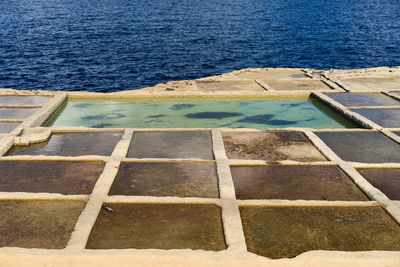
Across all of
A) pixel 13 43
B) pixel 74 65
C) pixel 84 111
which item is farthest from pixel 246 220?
pixel 13 43

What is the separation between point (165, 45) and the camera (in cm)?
3378

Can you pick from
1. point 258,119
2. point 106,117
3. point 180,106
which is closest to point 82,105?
point 106,117

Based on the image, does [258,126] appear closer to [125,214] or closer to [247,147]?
[247,147]

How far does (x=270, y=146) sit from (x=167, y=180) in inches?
80.9

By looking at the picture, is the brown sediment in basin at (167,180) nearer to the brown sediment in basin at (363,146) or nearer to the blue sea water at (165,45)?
the brown sediment in basin at (363,146)

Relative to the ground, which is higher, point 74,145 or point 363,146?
point 363,146

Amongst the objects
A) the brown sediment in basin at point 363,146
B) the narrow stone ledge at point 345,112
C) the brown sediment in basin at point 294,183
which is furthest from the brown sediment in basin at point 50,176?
the narrow stone ledge at point 345,112

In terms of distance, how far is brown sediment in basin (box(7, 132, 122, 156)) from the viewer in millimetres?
6355

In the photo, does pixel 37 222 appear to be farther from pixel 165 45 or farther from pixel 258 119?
pixel 165 45

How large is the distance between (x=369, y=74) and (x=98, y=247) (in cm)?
1126

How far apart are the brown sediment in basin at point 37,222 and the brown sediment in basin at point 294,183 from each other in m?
1.99

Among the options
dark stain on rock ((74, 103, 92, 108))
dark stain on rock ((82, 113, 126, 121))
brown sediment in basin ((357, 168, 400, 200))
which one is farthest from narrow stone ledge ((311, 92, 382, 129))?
dark stain on rock ((74, 103, 92, 108))

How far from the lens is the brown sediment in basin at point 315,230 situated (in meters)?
3.95

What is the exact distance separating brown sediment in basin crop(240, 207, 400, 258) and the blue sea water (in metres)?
19.0
